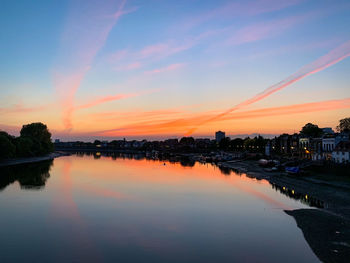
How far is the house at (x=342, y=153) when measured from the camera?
66812 mm

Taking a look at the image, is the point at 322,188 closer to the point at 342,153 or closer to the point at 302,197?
the point at 302,197

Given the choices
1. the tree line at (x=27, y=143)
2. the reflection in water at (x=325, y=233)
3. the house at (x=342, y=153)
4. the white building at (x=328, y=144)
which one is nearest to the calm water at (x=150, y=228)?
the reflection in water at (x=325, y=233)

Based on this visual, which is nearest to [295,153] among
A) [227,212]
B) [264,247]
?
[227,212]

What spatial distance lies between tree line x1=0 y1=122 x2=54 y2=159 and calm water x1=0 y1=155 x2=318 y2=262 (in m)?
57.3

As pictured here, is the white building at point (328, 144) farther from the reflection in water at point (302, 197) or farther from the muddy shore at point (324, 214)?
the reflection in water at point (302, 197)

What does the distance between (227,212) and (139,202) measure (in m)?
14.1

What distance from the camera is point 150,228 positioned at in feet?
102

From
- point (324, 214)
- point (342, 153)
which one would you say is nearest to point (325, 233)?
point (324, 214)

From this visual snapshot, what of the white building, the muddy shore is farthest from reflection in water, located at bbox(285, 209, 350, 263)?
the white building

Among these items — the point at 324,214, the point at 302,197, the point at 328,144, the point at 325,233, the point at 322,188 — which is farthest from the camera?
the point at 328,144

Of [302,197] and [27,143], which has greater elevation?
[27,143]

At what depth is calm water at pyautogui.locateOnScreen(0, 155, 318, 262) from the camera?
2412 cm

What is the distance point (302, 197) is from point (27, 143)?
120 metres

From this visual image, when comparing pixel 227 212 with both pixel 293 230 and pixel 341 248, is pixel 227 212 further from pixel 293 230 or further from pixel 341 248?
pixel 341 248
